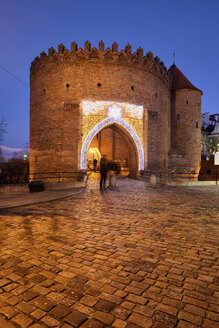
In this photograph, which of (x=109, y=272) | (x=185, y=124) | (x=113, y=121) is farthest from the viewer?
(x=185, y=124)

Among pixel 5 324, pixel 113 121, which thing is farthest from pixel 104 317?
pixel 113 121

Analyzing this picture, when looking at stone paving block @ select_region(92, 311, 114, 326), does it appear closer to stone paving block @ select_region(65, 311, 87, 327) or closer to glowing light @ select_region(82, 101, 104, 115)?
stone paving block @ select_region(65, 311, 87, 327)

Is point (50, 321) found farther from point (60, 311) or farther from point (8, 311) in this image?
point (8, 311)

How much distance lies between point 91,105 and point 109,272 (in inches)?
634

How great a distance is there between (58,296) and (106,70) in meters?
18.0

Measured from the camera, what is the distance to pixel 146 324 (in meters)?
1.92

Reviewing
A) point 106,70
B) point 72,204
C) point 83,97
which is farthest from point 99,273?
point 106,70

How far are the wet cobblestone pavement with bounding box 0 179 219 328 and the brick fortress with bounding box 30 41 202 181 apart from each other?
42.1 feet

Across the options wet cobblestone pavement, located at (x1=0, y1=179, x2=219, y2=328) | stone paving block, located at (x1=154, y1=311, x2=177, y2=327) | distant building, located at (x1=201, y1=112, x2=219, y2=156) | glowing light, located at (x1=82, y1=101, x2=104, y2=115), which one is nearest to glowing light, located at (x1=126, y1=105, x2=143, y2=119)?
glowing light, located at (x1=82, y1=101, x2=104, y2=115)

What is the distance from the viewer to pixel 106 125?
18031 millimetres

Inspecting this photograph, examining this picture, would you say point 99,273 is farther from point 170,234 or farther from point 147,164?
point 147,164

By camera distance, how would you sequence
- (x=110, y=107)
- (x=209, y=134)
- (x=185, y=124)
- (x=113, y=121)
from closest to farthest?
1. (x=110, y=107)
2. (x=113, y=121)
3. (x=185, y=124)
4. (x=209, y=134)

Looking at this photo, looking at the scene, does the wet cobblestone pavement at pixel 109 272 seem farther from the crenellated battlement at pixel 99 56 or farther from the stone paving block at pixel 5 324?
the crenellated battlement at pixel 99 56

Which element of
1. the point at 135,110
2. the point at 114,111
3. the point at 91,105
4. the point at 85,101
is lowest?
the point at 114,111
